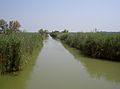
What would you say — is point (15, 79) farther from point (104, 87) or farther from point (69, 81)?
point (104, 87)

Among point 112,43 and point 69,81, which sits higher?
point 112,43

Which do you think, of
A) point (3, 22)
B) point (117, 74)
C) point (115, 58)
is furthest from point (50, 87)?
point (3, 22)

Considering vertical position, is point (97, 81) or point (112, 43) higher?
point (112, 43)

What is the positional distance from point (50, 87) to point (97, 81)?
2.27m

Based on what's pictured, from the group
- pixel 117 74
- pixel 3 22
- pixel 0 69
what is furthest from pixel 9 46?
pixel 3 22

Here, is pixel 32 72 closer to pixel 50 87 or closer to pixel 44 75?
pixel 44 75

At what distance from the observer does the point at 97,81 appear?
8859mm

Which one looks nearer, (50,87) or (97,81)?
(50,87)

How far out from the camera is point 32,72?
10.1 m

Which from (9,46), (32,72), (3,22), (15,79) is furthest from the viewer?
(3,22)

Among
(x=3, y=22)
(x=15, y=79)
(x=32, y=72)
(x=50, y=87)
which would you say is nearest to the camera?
(x=50, y=87)

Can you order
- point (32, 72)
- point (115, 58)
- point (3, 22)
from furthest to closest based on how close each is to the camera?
point (3, 22), point (115, 58), point (32, 72)

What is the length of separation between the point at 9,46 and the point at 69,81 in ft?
9.88

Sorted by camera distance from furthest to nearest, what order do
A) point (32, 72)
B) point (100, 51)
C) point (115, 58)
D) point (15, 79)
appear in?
point (100, 51) → point (115, 58) → point (32, 72) → point (15, 79)
